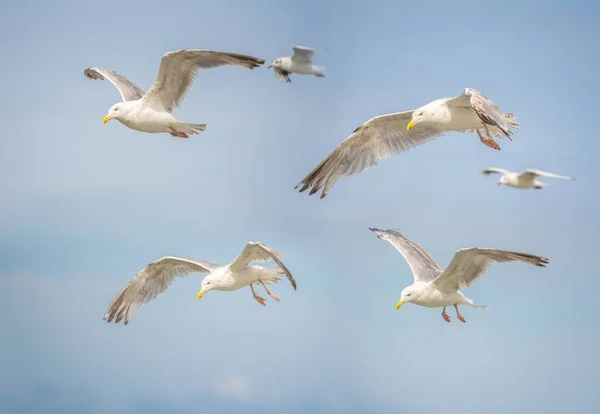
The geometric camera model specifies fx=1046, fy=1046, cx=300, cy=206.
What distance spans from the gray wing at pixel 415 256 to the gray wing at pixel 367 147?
1.04 m

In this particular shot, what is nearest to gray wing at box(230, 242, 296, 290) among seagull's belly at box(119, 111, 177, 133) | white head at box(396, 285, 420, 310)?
white head at box(396, 285, 420, 310)

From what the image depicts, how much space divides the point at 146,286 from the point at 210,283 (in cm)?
206

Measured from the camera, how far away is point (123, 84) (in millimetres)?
17047

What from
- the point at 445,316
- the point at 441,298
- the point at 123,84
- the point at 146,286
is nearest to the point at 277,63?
the point at 123,84

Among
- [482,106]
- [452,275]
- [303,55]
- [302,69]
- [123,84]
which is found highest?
[123,84]

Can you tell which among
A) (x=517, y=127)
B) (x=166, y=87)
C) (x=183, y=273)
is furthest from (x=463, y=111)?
(x=183, y=273)

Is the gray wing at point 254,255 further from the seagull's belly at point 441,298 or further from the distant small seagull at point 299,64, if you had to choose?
the distant small seagull at point 299,64

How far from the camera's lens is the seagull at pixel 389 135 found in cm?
1398

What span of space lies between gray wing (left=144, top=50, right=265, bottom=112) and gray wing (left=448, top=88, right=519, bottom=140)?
106 inches

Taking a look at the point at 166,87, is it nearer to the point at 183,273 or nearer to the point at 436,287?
the point at 183,273

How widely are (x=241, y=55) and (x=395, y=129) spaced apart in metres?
3.14

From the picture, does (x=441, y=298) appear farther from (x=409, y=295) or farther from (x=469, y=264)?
(x=469, y=264)

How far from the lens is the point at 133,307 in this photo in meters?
17.1

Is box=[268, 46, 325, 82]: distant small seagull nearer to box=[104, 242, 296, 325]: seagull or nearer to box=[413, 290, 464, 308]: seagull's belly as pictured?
box=[104, 242, 296, 325]: seagull
